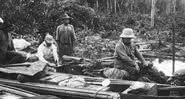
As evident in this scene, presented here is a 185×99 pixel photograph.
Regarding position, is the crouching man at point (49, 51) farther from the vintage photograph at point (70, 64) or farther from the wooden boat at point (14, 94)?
the wooden boat at point (14, 94)

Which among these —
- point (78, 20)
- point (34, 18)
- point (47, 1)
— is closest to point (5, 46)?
point (34, 18)

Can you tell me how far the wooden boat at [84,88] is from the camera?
5.09 metres

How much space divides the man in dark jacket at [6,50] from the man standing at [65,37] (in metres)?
2.77

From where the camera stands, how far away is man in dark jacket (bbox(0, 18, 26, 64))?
22.5 ft

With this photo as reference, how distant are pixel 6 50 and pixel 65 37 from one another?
3031 mm

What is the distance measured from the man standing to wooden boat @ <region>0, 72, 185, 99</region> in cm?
347

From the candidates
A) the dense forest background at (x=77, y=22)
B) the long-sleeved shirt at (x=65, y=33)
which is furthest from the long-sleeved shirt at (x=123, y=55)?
the dense forest background at (x=77, y=22)

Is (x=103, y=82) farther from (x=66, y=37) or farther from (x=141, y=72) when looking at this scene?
(x=66, y=37)

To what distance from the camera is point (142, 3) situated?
3178cm

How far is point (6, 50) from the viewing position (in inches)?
276

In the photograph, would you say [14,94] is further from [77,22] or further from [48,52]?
[77,22]

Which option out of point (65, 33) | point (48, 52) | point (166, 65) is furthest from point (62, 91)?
point (166, 65)

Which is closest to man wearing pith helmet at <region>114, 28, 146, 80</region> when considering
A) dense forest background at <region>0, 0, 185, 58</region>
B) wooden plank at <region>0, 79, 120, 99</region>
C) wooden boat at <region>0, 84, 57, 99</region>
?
wooden plank at <region>0, 79, 120, 99</region>

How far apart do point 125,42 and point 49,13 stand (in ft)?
31.7
